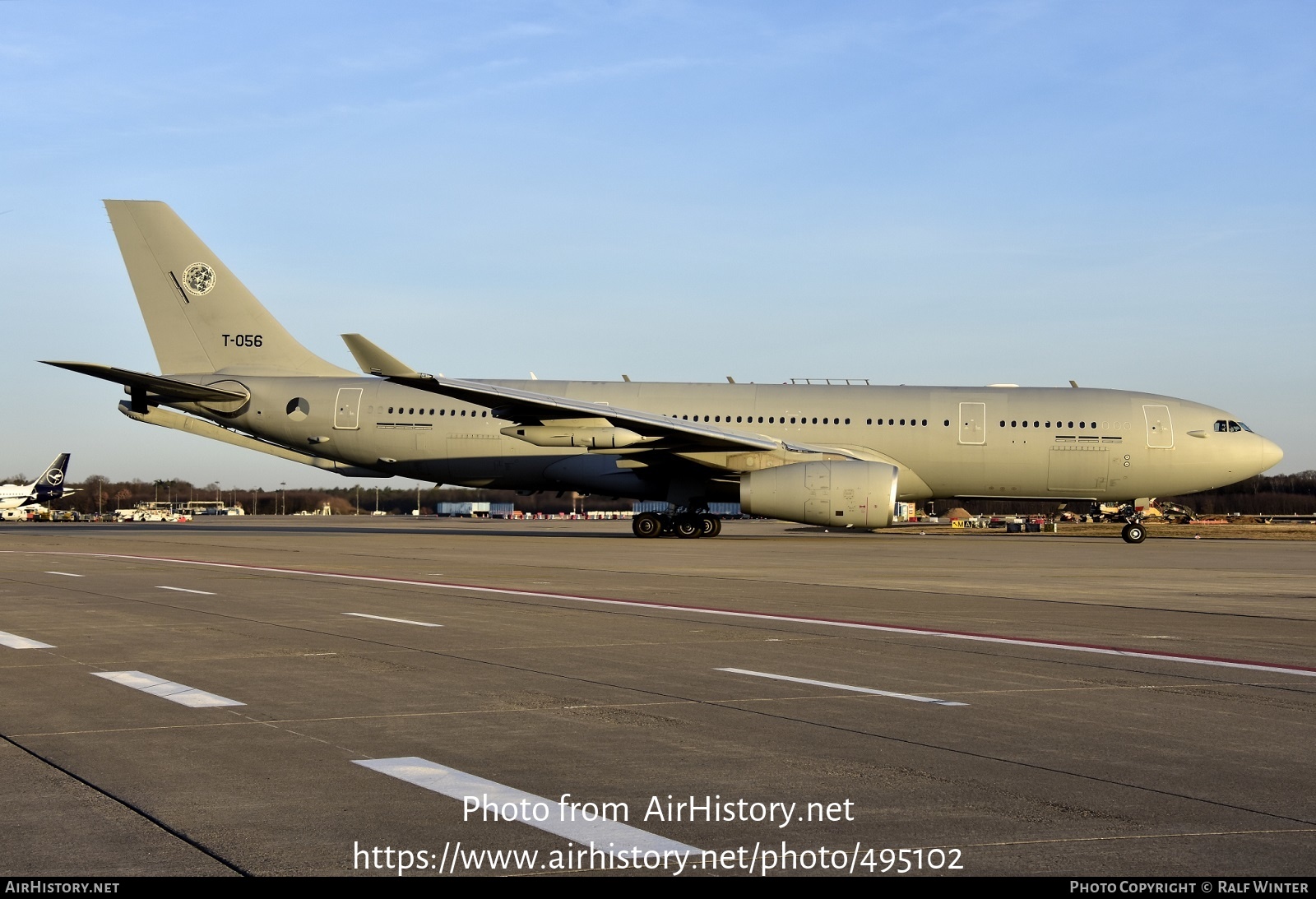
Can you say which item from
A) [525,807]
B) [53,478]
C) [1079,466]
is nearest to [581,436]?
[1079,466]

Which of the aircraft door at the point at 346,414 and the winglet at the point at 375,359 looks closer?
the winglet at the point at 375,359

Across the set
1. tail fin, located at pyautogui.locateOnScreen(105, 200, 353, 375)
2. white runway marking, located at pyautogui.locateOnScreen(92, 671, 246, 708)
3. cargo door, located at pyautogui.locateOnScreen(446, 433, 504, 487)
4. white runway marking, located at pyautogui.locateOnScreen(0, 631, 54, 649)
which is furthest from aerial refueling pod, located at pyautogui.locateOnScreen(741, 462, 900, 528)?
white runway marking, located at pyautogui.locateOnScreen(92, 671, 246, 708)

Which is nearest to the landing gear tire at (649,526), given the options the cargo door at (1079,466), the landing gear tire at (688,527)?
the landing gear tire at (688,527)

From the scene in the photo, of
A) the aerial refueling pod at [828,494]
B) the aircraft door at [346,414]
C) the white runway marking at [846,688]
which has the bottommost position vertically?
Result: the white runway marking at [846,688]

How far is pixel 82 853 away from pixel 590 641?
603cm

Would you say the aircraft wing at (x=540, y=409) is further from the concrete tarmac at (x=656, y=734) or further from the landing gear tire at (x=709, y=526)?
the concrete tarmac at (x=656, y=734)

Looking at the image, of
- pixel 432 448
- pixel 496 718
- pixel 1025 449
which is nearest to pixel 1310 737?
pixel 496 718

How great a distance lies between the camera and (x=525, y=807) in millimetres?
4426

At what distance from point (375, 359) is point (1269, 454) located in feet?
73.5

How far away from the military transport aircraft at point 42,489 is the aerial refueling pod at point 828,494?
261 feet

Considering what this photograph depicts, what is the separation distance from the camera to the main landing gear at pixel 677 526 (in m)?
31.7

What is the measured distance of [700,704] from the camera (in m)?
6.75

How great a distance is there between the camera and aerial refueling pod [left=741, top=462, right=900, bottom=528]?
89.0 feet

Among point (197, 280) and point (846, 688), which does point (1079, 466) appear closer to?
point (197, 280)
